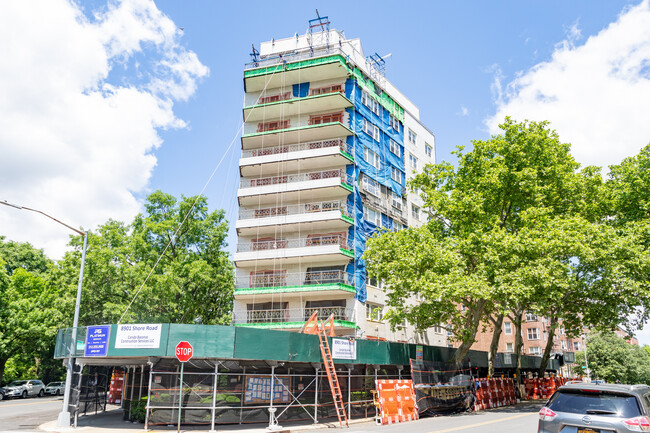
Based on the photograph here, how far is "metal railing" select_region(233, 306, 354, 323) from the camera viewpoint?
3509 centimetres

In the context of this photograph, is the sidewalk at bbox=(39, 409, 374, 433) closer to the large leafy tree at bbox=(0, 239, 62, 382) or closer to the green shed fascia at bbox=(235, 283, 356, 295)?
the green shed fascia at bbox=(235, 283, 356, 295)

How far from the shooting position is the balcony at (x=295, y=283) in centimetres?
3488

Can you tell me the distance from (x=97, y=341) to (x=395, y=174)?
3128 centimetres

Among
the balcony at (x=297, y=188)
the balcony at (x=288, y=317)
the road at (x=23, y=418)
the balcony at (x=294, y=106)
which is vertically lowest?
the road at (x=23, y=418)

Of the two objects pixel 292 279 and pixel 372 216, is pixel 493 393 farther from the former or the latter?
pixel 372 216

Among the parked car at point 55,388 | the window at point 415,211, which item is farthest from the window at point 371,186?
the parked car at point 55,388

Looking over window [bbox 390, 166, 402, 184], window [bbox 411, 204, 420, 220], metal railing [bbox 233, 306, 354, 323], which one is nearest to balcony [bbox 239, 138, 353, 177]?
window [bbox 390, 166, 402, 184]

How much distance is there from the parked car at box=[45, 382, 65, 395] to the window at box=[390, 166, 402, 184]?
3568 centimetres

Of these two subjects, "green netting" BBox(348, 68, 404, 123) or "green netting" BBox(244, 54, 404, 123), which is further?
"green netting" BBox(348, 68, 404, 123)

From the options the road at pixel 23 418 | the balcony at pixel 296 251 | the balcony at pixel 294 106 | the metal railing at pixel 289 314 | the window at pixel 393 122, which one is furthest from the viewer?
the window at pixel 393 122

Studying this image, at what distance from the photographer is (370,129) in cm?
4184

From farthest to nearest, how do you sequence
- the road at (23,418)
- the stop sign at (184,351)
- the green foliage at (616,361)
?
the green foliage at (616,361) < the road at (23,418) < the stop sign at (184,351)

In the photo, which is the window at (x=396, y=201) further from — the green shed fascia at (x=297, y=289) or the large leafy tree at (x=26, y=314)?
the large leafy tree at (x=26, y=314)

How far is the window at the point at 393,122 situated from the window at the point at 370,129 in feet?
11.1
